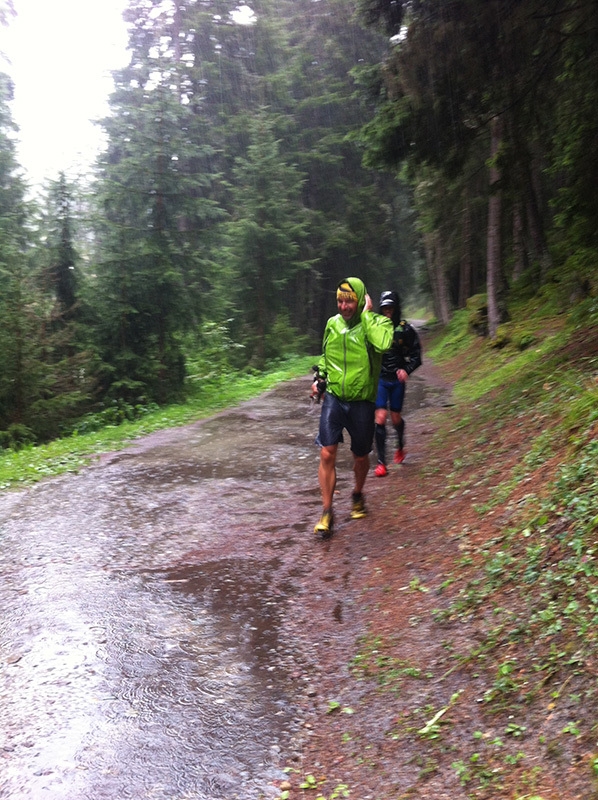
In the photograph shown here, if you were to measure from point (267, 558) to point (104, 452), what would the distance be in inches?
222

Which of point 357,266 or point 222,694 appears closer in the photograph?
point 222,694

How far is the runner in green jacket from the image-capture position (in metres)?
6.08

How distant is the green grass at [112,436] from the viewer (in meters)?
9.27

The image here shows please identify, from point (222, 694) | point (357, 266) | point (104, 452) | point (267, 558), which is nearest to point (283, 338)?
point (357, 266)

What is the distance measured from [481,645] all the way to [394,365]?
4.88 m

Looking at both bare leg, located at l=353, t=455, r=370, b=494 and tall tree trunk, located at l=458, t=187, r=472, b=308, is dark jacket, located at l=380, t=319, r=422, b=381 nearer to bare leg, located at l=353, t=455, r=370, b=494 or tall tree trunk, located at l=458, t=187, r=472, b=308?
bare leg, located at l=353, t=455, r=370, b=494

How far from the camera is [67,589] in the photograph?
16.7ft

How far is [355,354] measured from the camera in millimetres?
6098

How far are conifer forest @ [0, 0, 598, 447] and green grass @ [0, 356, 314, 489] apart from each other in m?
0.92

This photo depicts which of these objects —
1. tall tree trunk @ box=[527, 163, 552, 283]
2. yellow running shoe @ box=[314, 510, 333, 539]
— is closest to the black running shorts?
yellow running shoe @ box=[314, 510, 333, 539]

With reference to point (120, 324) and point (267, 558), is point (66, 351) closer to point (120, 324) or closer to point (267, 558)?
point (120, 324)

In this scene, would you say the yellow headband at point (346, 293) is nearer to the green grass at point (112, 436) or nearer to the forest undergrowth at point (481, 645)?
the forest undergrowth at point (481, 645)

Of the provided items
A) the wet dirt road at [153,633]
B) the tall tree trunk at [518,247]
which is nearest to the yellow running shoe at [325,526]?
the wet dirt road at [153,633]

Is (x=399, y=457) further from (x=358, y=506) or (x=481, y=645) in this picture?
(x=481, y=645)
